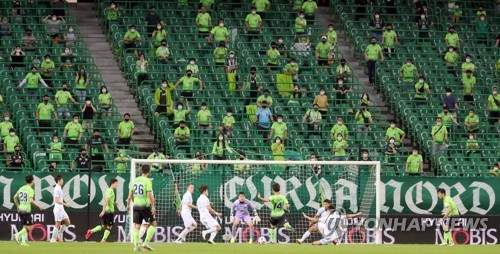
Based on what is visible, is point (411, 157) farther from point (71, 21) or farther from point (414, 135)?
point (71, 21)

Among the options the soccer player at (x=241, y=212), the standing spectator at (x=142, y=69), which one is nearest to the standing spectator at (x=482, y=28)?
the standing spectator at (x=142, y=69)

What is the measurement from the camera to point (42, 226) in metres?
41.2

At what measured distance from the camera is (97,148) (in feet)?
146

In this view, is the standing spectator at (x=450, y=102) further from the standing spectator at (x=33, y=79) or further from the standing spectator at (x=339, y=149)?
the standing spectator at (x=33, y=79)

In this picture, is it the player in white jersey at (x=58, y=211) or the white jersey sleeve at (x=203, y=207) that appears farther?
the white jersey sleeve at (x=203, y=207)

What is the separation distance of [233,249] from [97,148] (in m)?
10.4

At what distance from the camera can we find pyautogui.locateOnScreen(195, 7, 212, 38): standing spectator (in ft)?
167

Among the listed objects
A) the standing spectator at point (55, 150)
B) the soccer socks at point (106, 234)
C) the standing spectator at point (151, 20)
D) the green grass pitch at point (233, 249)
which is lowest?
the green grass pitch at point (233, 249)

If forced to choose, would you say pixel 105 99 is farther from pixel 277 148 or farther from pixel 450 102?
pixel 450 102

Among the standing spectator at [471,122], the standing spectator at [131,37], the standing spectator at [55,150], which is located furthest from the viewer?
the standing spectator at [131,37]

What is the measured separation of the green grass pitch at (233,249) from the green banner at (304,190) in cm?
310

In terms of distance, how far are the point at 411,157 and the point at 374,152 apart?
132 centimetres

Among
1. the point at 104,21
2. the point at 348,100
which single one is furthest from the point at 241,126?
the point at 104,21

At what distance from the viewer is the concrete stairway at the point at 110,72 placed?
46969 mm
